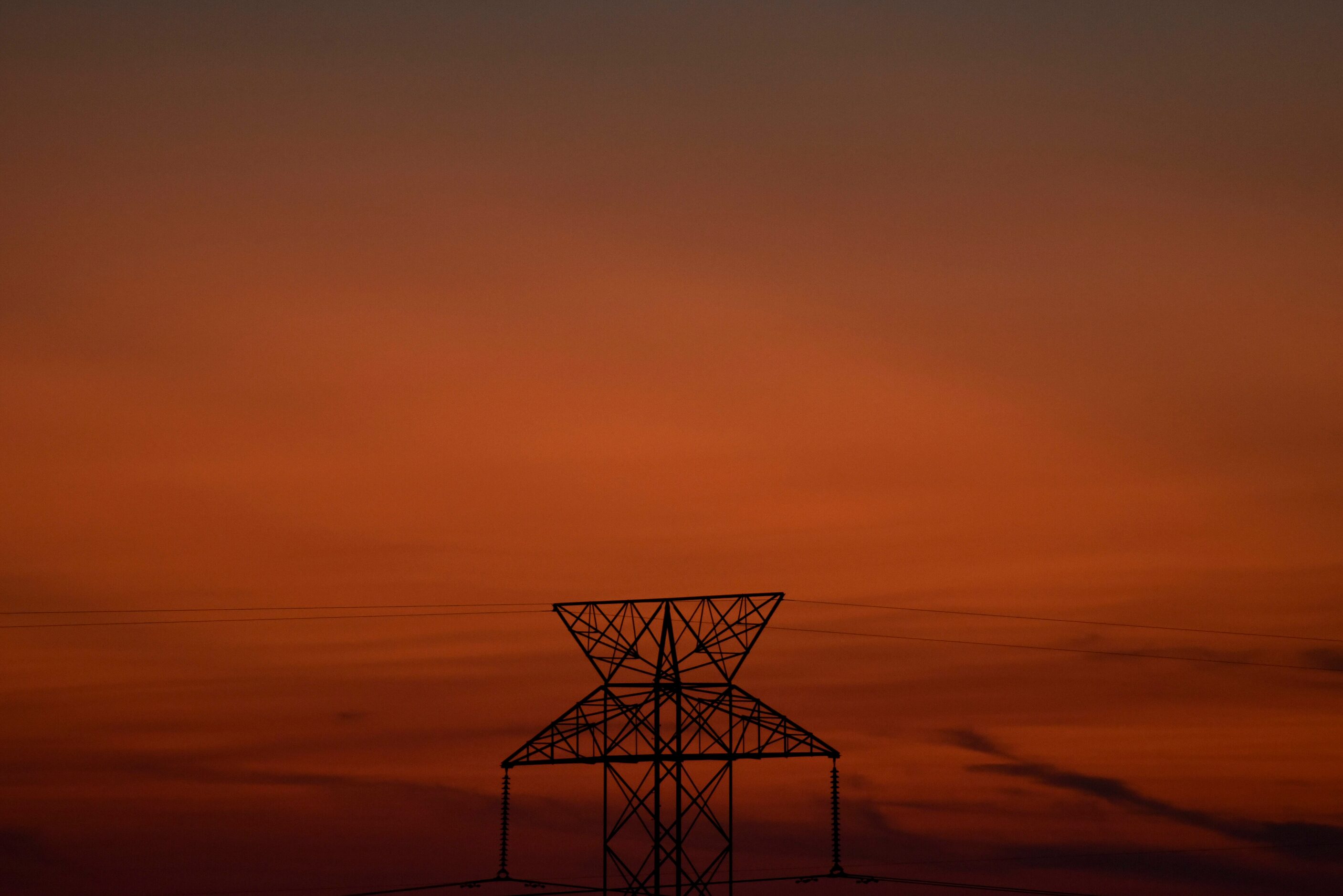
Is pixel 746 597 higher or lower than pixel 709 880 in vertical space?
higher

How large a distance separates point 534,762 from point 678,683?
20.5ft

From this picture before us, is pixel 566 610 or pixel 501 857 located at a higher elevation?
pixel 566 610

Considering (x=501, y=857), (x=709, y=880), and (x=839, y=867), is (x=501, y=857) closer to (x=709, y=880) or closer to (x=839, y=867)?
(x=709, y=880)

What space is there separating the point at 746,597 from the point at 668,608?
303 centimetres

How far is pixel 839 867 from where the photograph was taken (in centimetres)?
6869

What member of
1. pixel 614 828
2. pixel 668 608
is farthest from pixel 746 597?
pixel 614 828

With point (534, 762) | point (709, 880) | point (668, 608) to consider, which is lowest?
point (709, 880)

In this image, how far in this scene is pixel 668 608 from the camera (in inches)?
2689

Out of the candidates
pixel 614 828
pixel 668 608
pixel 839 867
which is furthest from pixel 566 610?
pixel 839 867

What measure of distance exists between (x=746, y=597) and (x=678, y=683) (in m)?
4.17

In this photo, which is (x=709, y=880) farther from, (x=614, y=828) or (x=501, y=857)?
(x=501, y=857)

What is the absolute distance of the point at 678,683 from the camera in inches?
2680

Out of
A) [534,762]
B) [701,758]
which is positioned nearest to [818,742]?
[701,758]

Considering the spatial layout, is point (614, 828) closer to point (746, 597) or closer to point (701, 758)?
point (701, 758)
